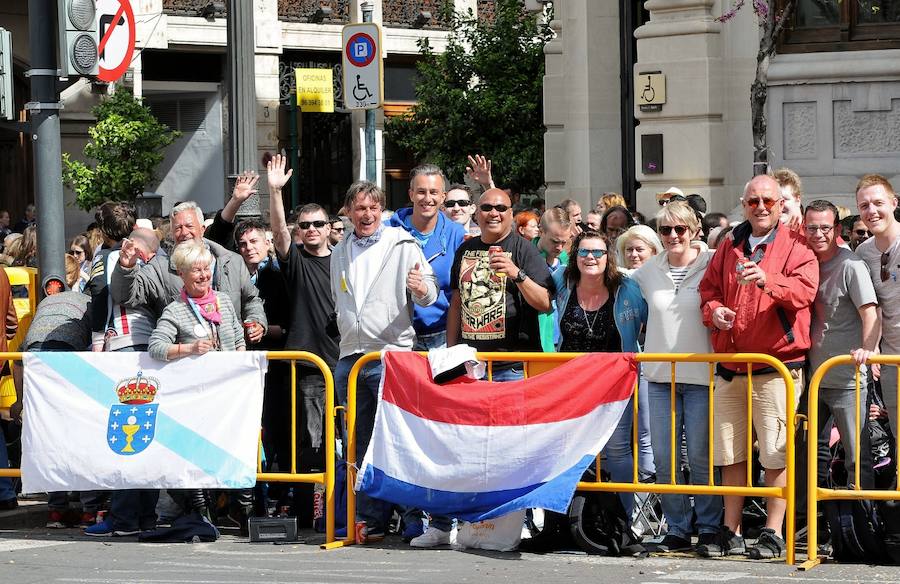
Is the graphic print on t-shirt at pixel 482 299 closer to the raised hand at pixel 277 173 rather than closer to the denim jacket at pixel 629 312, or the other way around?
the denim jacket at pixel 629 312

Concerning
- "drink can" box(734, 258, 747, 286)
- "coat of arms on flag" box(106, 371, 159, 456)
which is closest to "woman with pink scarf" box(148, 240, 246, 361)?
"coat of arms on flag" box(106, 371, 159, 456)

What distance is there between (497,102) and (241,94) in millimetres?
11197

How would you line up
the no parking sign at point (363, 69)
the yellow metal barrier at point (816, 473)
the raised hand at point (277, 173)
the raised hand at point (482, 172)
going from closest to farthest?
the yellow metal barrier at point (816, 473) < the raised hand at point (277, 173) < the raised hand at point (482, 172) < the no parking sign at point (363, 69)

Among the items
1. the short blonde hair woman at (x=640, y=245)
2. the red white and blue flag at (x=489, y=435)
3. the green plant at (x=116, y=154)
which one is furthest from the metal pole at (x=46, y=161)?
the green plant at (x=116, y=154)

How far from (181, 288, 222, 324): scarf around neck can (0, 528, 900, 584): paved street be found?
4.54 feet

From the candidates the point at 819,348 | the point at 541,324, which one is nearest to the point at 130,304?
the point at 541,324

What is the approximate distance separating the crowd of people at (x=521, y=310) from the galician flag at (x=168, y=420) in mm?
183

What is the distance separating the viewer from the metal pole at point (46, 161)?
39.5 ft

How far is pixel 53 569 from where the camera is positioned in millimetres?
9180

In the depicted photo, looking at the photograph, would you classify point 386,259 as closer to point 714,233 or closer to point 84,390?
point 84,390

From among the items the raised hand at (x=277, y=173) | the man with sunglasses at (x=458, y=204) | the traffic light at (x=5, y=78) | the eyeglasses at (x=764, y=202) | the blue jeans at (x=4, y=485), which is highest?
the traffic light at (x=5, y=78)

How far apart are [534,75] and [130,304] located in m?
16.0

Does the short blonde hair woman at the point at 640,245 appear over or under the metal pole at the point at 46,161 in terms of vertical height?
under

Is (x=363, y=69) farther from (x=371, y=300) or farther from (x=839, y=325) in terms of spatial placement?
(x=839, y=325)
